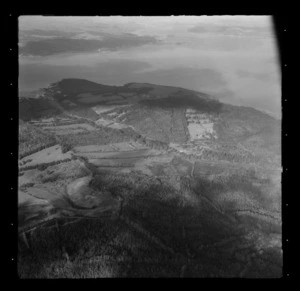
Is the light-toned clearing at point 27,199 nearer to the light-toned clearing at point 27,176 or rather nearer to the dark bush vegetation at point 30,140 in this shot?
the light-toned clearing at point 27,176

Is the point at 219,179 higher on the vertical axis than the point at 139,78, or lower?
lower

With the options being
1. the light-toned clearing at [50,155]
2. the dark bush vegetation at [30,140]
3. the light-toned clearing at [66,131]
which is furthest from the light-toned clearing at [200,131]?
the dark bush vegetation at [30,140]

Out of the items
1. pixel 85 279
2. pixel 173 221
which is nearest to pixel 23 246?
pixel 85 279

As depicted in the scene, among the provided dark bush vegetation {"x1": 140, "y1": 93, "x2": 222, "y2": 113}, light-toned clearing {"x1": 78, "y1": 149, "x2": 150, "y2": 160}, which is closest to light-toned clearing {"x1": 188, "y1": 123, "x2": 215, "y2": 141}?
dark bush vegetation {"x1": 140, "y1": 93, "x2": 222, "y2": 113}

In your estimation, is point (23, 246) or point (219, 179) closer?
point (23, 246)

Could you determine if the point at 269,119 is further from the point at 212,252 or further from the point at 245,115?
the point at 212,252

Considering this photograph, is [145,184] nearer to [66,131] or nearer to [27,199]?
[66,131]
